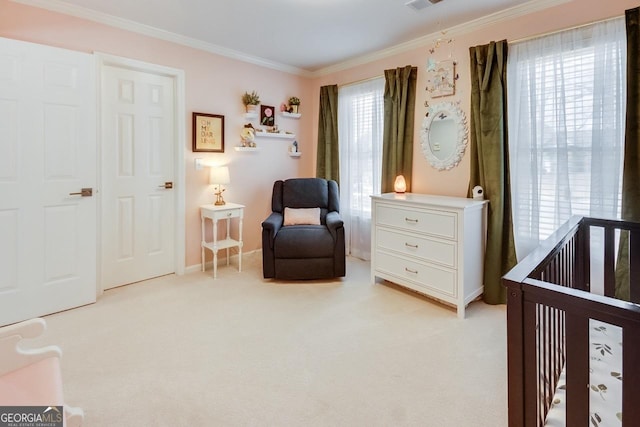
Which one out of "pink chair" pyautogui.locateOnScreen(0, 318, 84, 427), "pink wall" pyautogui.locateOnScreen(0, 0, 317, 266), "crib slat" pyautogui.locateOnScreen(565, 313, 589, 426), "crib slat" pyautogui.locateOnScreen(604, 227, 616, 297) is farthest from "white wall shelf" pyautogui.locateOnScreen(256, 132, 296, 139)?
"crib slat" pyautogui.locateOnScreen(565, 313, 589, 426)

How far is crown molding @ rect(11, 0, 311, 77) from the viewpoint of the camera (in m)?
2.76

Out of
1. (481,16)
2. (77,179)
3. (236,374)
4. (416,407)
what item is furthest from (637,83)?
(77,179)

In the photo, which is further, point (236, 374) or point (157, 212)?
point (157, 212)

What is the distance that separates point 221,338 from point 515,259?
2.40 meters

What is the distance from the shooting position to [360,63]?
13.7 feet

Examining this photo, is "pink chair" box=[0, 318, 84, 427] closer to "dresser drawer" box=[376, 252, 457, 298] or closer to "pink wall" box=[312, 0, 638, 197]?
"dresser drawer" box=[376, 252, 457, 298]

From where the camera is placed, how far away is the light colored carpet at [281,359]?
1.68m

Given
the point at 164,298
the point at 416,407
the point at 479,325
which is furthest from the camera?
the point at 164,298

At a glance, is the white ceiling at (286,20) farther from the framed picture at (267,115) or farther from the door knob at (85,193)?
the door knob at (85,193)

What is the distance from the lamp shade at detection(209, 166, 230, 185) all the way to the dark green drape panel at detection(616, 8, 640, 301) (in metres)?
3.36

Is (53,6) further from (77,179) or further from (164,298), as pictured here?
(164,298)

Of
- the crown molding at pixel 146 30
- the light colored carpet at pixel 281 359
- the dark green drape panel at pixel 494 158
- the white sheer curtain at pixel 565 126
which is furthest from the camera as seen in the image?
the dark green drape panel at pixel 494 158

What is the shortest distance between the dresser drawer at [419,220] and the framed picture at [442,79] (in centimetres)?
123

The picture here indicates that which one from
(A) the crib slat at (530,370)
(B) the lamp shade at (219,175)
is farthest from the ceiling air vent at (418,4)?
(A) the crib slat at (530,370)
